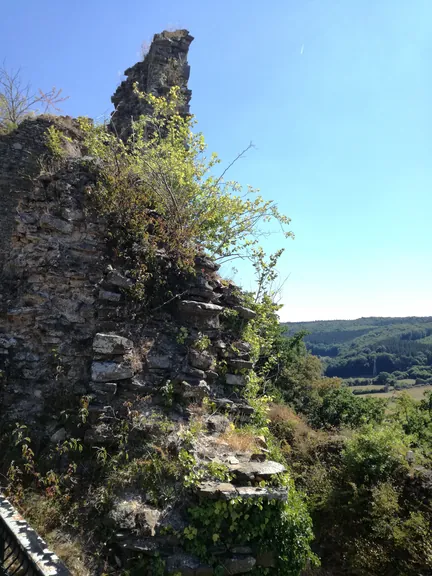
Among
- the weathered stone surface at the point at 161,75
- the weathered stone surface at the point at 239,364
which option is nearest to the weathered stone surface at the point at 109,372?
the weathered stone surface at the point at 239,364

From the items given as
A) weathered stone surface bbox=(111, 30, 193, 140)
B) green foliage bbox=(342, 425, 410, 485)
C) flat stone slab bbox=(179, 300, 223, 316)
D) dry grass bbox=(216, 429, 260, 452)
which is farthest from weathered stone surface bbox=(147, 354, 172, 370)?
weathered stone surface bbox=(111, 30, 193, 140)

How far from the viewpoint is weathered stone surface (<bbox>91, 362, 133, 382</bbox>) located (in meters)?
4.34

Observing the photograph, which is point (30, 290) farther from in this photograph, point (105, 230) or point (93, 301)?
point (105, 230)

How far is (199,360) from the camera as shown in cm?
490

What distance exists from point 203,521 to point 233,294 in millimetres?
3396

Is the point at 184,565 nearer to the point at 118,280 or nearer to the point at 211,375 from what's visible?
the point at 211,375

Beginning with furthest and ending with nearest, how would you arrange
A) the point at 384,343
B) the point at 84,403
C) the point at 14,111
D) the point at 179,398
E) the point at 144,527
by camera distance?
1. the point at 384,343
2. the point at 14,111
3. the point at 179,398
4. the point at 84,403
5. the point at 144,527

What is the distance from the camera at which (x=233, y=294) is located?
6062 millimetres

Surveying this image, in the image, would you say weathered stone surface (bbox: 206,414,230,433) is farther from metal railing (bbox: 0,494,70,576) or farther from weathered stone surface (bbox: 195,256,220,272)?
weathered stone surface (bbox: 195,256,220,272)

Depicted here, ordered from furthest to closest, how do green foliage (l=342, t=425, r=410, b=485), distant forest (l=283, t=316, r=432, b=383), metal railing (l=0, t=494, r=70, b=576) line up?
distant forest (l=283, t=316, r=432, b=383)
green foliage (l=342, t=425, r=410, b=485)
metal railing (l=0, t=494, r=70, b=576)

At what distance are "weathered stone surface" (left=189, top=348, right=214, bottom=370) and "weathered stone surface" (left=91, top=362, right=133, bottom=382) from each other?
839 millimetres

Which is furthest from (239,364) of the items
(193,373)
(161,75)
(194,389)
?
(161,75)

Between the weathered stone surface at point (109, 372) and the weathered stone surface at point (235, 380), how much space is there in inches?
57.1

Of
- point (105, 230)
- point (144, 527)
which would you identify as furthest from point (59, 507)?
point (105, 230)
